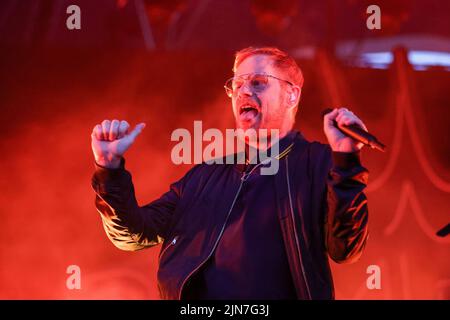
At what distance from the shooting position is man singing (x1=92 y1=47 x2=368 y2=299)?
1.71 m

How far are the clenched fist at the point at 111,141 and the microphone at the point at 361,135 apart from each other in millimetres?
644

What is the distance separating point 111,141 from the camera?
1839mm

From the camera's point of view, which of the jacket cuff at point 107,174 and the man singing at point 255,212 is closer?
the man singing at point 255,212

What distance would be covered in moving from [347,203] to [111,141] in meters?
0.73

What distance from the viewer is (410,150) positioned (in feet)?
14.9

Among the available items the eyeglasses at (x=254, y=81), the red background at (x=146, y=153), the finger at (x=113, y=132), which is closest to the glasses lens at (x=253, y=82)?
the eyeglasses at (x=254, y=81)

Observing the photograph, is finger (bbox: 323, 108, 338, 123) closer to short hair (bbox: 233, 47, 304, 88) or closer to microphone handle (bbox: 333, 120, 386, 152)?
microphone handle (bbox: 333, 120, 386, 152)

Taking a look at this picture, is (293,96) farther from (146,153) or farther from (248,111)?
(146,153)

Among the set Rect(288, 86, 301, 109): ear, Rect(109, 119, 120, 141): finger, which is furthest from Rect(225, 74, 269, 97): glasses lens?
Rect(109, 119, 120, 141): finger

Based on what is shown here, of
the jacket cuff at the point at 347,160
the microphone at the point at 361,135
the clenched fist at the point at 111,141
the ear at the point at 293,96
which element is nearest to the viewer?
the microphone at the point at 361,135

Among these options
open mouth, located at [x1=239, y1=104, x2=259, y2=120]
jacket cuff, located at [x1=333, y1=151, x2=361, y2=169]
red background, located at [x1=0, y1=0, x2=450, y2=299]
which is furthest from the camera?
red background, located at [x1=0, y1=0, x2=450, y2=299]

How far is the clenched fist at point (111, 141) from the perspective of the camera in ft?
5.98

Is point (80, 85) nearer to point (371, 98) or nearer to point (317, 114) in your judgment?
point (317, 114)

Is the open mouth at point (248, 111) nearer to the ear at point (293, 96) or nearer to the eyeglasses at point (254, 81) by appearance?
the eyeglasses at point (254, 81)
